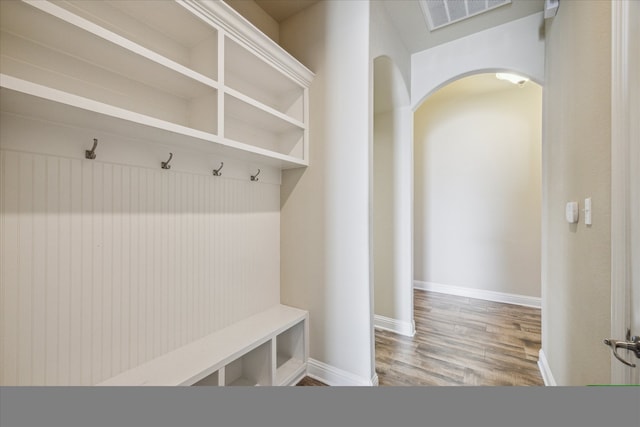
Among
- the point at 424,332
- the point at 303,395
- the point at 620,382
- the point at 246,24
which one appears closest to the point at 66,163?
the point at 246,24

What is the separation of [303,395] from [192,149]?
57.1 inches

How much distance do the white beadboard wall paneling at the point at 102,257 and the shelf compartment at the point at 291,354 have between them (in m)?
0.52

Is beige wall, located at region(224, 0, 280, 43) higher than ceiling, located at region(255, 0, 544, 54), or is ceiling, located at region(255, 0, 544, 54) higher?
ceiling, located at region(255, 0, 544, 54)

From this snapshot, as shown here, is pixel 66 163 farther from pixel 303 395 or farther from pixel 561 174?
pixel 561 174

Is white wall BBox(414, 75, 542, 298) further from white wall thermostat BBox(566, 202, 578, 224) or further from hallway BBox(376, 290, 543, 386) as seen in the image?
white wall thermostat BBox(566, 202, 578, 224)

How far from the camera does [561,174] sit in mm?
1520

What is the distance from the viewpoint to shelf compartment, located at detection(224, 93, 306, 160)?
1.52 meters

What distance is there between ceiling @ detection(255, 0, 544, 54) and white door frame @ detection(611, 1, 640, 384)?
1.43 metres

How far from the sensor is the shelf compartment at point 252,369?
1.60 meters

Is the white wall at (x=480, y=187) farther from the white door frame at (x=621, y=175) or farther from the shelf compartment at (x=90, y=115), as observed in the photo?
the shelf compartment at (x=90, y=115)

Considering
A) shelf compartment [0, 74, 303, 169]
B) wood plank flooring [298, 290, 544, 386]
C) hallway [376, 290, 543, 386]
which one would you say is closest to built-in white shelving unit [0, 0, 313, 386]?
shelf compartment [0, 74, 303, 169]

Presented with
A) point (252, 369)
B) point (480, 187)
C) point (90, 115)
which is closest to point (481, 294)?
point (480, 187)

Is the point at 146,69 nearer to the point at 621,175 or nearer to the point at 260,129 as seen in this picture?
the point at 260,129

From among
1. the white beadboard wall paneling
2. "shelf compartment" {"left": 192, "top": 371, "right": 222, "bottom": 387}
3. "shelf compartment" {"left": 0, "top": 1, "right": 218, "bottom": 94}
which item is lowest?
"shelf compartment" {"left": 192, "top": 371, "right": 222, "bottom": 387}
